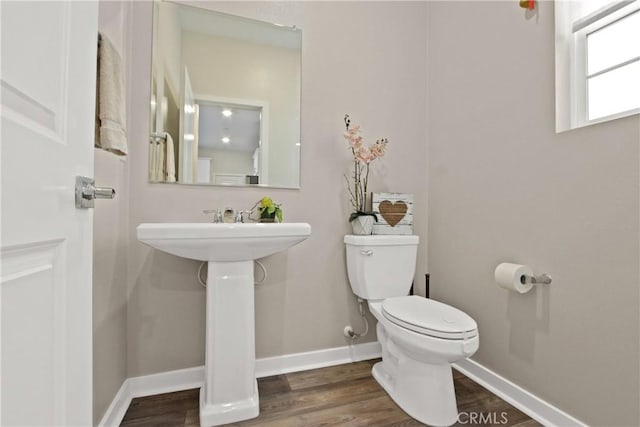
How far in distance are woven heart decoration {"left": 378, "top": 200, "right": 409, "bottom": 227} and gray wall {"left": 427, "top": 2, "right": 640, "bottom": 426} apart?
0.28m

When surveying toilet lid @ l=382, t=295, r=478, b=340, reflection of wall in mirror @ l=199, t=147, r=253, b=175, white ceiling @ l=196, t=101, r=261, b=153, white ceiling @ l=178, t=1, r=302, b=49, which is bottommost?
toilet lid @ l=382, t=295, r=478, b=340

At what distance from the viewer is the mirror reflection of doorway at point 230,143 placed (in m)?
1.64

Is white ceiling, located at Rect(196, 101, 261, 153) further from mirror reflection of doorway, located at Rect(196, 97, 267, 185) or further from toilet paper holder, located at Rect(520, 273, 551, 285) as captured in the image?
toilet paper holder, located at Rect(520, 273, 551, 285)

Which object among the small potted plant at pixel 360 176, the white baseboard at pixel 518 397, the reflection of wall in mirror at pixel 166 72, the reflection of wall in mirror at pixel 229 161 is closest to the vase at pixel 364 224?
the small potted plant at pixel 360 176

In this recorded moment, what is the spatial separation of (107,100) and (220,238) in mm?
615

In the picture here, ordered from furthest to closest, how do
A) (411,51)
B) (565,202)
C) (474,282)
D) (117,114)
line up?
(411,51)
(474,282)
(565,202)
(117,114)

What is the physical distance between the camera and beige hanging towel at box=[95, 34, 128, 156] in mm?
1068

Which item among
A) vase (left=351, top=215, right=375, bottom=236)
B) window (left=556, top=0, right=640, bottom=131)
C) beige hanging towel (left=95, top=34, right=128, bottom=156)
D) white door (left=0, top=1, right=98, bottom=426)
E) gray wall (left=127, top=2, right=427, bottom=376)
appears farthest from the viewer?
vase (left=351, top=215, right=375, bottom=236)

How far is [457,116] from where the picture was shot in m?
1.83

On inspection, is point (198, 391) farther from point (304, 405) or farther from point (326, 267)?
point (326, 267)

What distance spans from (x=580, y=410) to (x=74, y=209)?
5.75 feet

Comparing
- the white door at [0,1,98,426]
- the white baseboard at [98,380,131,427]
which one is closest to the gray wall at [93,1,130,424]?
the white baseboard at [98,380,131,427]

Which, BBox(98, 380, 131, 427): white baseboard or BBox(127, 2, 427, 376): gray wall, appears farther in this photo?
BBox(127, 2, 427, 376): gray wall

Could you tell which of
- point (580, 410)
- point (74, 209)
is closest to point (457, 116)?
point (580, 410)
